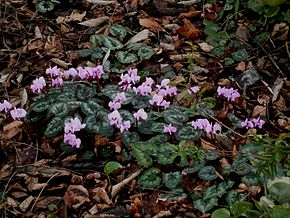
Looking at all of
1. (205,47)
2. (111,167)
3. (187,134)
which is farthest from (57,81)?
(205,47)

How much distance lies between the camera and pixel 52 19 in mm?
4105

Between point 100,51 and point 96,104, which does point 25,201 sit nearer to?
point 96,104

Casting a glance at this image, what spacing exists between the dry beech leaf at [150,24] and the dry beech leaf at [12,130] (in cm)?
111

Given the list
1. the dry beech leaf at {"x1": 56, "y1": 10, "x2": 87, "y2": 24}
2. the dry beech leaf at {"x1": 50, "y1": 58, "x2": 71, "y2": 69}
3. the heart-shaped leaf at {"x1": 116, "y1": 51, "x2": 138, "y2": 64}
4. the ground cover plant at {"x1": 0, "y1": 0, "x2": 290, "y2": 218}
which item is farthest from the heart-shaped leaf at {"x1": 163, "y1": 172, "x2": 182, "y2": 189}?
the dry beech leaf at {"x1": 56, "y1": 10, "x2": 87, "y2": 24}

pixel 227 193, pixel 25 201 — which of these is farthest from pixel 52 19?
pixel 227 193

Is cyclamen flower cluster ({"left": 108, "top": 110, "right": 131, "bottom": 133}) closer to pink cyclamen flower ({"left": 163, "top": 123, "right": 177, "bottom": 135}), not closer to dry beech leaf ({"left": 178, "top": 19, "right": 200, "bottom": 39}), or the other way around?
pink cyclamen flower ({"left": 163, "top": 123, "right": 177, "bottom": 135})

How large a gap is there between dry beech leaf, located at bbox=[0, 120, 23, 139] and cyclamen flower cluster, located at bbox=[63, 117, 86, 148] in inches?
12.0

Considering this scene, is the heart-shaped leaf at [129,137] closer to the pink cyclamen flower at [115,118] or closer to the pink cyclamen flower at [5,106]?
the pink cyclamen flower at [115,118]

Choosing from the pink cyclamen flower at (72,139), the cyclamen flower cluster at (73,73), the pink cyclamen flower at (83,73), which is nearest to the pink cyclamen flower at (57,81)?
the cyclamen flower cluster at (73,73)

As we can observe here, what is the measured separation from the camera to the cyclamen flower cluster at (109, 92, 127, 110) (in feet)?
10.2

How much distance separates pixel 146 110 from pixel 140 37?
76 cm

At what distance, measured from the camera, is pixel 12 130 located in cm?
320

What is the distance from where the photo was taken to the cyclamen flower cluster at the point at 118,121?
119 inches

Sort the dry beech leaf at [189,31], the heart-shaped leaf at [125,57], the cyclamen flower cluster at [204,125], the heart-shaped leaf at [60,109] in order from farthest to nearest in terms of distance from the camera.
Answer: the dry beech leaf at [189,31]
the heart-shaped leaf at [125,57]
the heart-shaped leaf at [60,109]
the cyclamen flower cluster at [204,125]
